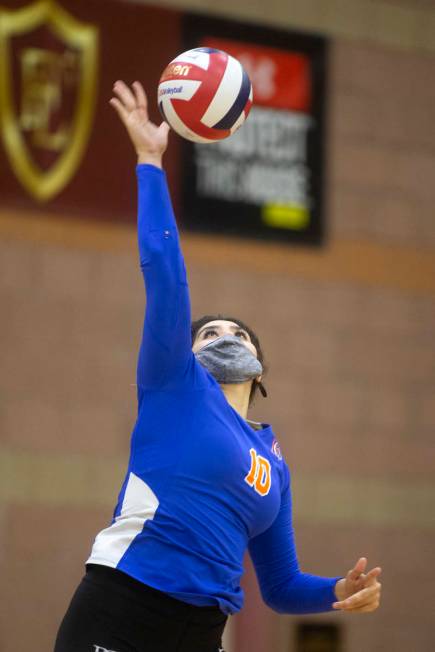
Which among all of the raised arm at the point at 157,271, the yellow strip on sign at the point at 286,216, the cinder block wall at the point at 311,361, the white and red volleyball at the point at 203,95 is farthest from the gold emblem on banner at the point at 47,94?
the raised arm at the point at 157,271

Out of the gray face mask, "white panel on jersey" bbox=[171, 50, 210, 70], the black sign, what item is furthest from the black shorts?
the black sign

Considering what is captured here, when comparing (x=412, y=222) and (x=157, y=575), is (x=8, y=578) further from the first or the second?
(x=157, y=575)

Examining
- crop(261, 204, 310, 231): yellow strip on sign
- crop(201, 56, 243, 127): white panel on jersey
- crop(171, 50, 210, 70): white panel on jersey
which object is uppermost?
crop(171, 50, 210, 70): white panel on jersey

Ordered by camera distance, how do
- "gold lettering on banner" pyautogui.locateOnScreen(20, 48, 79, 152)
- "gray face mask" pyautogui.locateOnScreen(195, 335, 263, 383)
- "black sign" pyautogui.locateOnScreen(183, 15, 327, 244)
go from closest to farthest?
1. "gray face mask" pyautogui.locateOnScreen(195, 335, 263, 383)
2. "gold lettering on banner" pyautogui.locateOnScreen(20, 48, 79, 152)
3. "black sign" pyautogui.locateOnScreen(183, 15, 327, 244)

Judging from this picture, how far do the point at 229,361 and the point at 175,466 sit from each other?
0.42m

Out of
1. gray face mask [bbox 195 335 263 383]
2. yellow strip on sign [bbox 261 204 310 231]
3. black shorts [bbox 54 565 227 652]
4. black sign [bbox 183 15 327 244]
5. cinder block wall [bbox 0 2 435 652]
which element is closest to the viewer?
black shorts [bbox 54 565 227 652]

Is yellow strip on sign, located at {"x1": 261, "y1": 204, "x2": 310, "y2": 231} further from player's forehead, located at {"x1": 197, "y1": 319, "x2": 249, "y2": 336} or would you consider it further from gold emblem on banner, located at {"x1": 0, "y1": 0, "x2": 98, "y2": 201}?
player's forehead, located at {"x1": 197, "y1": 319, "x2": 249, "y2": 336}

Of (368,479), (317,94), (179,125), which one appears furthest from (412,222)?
(179,125)

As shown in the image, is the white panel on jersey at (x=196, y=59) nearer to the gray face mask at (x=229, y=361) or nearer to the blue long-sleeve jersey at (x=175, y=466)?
the blue long-sleeve jersey at (x=175, y=466)

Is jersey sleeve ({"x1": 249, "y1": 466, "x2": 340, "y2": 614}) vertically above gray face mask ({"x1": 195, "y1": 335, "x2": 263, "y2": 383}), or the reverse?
gray face mask ({"x1": 195, "y1": 335, "x2": 263, "y2": 383})

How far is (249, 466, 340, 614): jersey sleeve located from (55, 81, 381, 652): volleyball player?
27 cm

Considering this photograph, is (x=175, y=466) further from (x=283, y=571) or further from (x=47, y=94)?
(x=47, y=94)

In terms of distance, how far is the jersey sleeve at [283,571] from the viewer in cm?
329

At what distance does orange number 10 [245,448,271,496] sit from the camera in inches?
118
